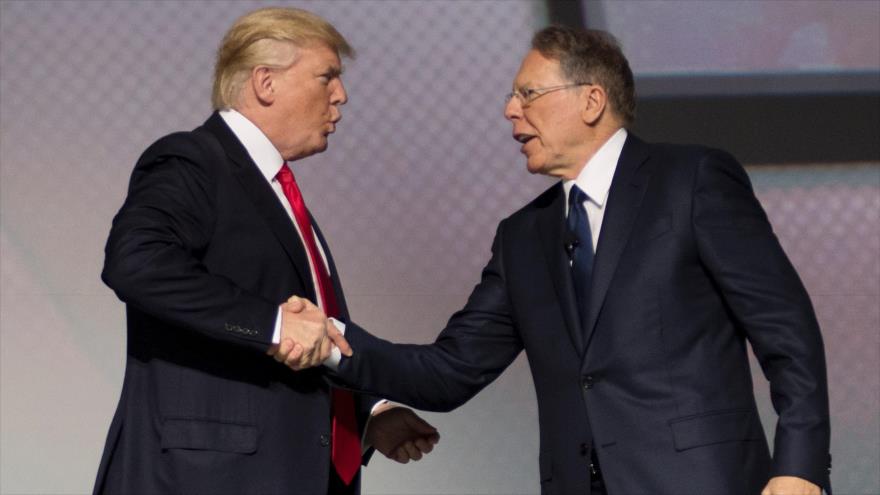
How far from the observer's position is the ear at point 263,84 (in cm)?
234

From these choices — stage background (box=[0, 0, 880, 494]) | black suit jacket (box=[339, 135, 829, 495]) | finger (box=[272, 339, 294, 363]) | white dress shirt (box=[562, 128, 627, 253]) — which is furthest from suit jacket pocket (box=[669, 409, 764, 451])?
stage background (box=[0, 0, 880, 494])

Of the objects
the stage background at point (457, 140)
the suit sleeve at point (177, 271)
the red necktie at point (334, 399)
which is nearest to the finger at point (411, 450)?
the red necktie at point (334, 399)

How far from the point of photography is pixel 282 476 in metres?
2.12

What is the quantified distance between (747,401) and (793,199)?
1435 millimetres

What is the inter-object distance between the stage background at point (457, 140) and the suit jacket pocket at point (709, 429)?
1390 millimetres

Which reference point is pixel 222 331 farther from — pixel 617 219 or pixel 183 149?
pixel 617 219

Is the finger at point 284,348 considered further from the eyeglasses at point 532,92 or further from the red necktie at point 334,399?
the eyeglasses at point 532,92

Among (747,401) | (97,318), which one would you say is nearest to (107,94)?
(97,318)

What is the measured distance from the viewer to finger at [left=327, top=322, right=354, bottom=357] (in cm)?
225

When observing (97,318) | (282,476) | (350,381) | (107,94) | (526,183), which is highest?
(107,94)

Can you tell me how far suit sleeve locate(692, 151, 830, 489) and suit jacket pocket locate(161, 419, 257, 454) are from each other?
731mm

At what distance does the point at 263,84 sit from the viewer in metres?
2.34

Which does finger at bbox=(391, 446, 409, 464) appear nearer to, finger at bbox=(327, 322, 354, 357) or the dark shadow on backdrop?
finger at bbox=(327, 322, 354, 357)

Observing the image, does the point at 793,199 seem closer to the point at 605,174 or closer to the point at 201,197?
the point at 605,174
